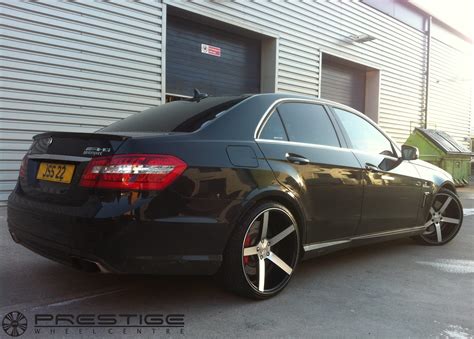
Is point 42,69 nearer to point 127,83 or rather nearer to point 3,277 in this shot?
point 127,83

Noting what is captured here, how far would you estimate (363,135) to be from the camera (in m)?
4.28

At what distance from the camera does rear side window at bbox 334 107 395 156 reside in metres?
4.11

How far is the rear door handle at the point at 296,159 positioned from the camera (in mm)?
3334

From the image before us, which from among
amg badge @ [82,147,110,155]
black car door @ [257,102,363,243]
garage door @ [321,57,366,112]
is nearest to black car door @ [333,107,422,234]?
black car door @ [257,102,363,243]

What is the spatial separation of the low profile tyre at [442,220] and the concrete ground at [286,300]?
85 cm

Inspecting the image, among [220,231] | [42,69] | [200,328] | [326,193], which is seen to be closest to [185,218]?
[220,231]

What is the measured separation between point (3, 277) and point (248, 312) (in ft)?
6.88

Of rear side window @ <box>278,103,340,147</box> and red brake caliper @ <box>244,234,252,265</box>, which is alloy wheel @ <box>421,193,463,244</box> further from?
red brake caliper @ <box>244,234,252,265</box>

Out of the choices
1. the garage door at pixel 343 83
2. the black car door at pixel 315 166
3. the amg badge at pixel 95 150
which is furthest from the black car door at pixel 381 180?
the garage door at pixel 343 83

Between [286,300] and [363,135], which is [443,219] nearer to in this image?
[363,135]

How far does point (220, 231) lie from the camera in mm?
2857

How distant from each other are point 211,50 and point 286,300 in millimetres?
7334

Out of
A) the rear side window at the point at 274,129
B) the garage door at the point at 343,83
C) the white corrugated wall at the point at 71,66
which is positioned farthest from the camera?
the garage door at the point at 343,83

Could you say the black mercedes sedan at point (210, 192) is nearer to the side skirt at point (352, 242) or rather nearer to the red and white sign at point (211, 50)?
the side skirt at point (352, 242)
